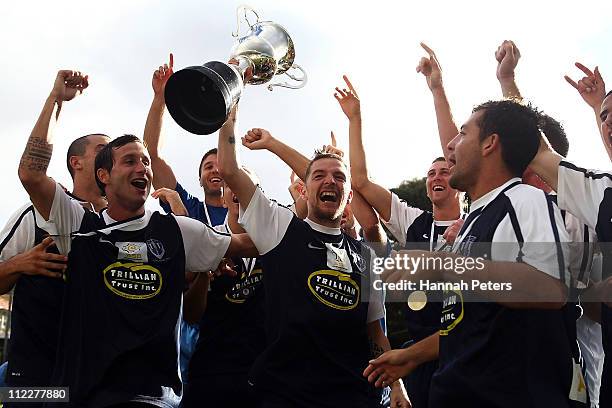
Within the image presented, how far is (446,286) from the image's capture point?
161 inches

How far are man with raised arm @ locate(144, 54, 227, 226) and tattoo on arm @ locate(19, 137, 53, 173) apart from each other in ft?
5.72

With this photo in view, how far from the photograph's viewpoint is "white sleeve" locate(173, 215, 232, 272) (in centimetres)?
521

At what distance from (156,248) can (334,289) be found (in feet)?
3.87

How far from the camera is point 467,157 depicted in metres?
4.26

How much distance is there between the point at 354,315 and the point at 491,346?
5.20 ft

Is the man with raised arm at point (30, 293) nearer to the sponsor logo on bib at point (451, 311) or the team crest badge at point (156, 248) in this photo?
the team crest badge at point (156, 248)

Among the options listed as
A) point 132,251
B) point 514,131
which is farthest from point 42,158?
point 514,131

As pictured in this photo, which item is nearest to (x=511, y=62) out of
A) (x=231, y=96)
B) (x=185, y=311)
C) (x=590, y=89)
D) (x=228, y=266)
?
(x=590, y=89)

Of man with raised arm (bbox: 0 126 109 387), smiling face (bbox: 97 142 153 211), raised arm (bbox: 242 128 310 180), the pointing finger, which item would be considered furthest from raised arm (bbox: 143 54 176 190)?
the pointing finger

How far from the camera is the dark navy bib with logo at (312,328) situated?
16.4 ft

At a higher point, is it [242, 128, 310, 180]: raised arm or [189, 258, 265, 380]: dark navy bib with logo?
[242, 128, 310, 180]: raised arm

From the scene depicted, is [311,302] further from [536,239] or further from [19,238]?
[19,238]

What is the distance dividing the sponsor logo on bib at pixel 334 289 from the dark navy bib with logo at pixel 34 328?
162 centimetres

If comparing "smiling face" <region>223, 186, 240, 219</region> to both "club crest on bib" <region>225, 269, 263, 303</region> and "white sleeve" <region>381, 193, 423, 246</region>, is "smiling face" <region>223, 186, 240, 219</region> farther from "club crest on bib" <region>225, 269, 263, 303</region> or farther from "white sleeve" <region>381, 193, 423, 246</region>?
"white sleeve" <region>381, 193, 423, 246</region>
